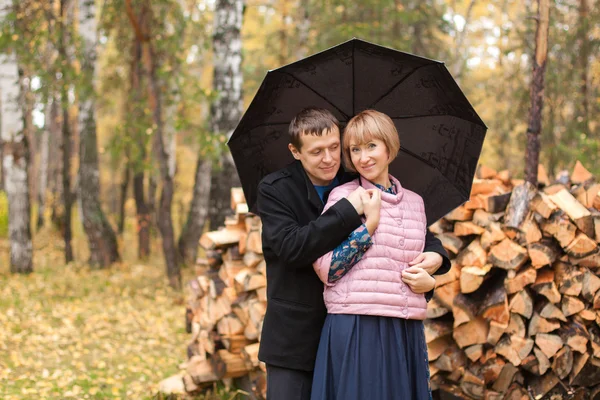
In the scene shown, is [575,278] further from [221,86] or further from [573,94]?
[573,94]

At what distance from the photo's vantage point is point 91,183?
1119 centimetres

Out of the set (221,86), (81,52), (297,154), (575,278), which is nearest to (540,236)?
(575,278)

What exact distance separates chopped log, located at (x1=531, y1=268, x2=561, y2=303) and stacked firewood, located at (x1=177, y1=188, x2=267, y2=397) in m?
1.86

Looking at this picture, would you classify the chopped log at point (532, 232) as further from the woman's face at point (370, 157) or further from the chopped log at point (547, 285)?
the woman's face at point (370, 157)

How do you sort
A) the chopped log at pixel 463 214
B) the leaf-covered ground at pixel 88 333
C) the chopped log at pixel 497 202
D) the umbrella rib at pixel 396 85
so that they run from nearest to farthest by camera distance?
1. the umbrella rib at pixel 396 85
2. the chopped log at pixel 497 202
3. the chopped log at pixel 463 214
4. the leaf-covered ground at pixel 88 333

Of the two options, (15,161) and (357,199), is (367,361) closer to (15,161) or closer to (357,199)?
(357,199)

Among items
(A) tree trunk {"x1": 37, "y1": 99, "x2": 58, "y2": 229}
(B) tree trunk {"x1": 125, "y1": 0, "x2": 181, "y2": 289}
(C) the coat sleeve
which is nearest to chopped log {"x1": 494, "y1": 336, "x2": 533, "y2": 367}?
(C) the coat sleeve

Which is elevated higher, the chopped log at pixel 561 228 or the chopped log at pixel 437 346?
the chopped log at pixel 561 228

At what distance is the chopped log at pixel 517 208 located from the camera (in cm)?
374

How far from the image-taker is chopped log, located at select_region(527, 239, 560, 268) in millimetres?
3553

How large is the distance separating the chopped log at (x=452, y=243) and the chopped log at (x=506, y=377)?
30.5 inches

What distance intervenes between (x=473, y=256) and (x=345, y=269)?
5.58 ft

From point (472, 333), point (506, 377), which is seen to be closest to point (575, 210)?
point (472, 333)

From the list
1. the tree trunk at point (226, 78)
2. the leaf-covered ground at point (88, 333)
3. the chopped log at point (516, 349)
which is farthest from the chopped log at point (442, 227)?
the tree trunk at point (226, 78)
